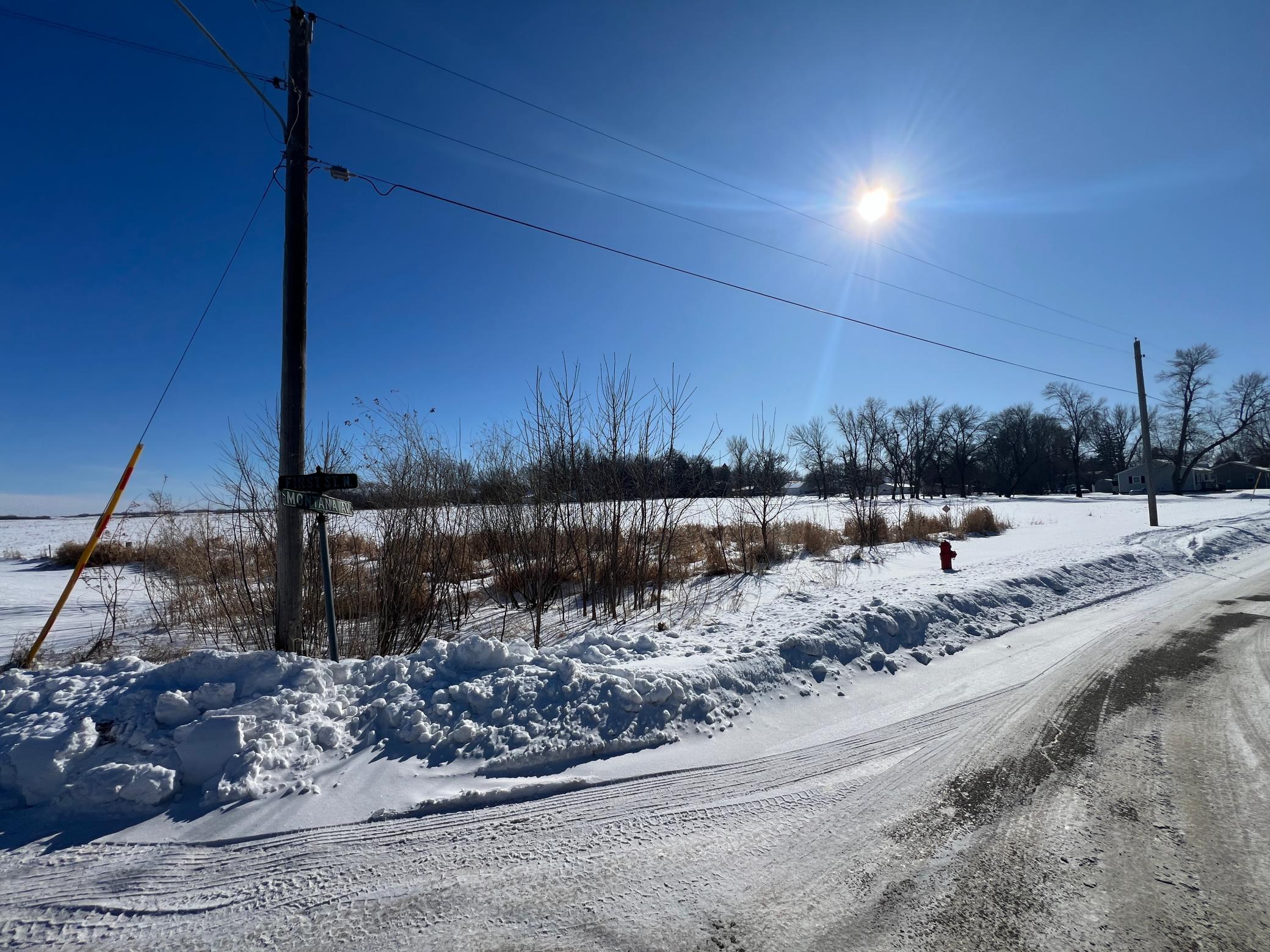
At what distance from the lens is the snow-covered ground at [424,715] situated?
9.91ft

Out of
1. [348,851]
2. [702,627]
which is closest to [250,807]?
[348,851]

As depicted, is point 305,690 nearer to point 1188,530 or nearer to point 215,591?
point 215,591

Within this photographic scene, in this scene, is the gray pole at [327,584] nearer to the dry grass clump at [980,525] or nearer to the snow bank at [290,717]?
the snow bank at [290,717]

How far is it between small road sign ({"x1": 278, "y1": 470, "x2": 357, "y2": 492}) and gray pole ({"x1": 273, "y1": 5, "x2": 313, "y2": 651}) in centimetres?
53

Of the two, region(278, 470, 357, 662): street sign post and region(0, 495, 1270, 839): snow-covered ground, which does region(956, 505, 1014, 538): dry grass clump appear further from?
region(278, 470, 357, 662): street sign post

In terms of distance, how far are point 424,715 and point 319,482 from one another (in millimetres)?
2173

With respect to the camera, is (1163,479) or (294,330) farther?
(1163,479)

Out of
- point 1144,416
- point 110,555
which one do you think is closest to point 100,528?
point 110,555

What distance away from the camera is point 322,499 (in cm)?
453

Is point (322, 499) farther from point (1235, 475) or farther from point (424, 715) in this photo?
point (1235, 475)

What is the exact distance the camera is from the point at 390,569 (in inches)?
247

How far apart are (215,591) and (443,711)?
4.73m

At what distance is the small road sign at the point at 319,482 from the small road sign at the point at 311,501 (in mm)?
52

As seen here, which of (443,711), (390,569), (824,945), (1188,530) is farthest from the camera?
(1188,530)
